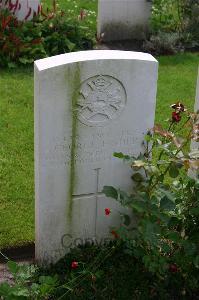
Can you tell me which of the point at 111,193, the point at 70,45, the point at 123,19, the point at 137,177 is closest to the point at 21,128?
the point at 70,45

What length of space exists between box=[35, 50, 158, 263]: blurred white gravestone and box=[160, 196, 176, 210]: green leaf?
0.71 meters

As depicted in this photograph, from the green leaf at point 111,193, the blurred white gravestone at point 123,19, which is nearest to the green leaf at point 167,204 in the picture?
the green leaf at point 111,193

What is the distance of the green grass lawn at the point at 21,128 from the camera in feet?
16.3

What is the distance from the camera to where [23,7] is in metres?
8.62

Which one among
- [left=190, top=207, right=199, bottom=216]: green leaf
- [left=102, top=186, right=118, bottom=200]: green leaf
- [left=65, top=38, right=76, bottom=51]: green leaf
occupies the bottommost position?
[left=190, top=207, right=199, bottom=216]: green leaf

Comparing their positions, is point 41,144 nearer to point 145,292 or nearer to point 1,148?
point 145,292

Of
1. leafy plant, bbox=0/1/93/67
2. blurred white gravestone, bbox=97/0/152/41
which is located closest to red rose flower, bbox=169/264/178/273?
leafy plant, bbox=0/1/93/67

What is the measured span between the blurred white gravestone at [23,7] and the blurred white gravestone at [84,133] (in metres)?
4.58

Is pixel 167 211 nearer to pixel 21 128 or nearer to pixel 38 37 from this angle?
pixel 21 128

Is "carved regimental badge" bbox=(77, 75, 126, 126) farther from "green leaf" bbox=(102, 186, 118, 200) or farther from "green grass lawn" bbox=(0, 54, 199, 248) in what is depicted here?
"green grass lawn" bbox=(0, 54, 199, 248)

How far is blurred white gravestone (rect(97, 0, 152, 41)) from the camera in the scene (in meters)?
9.43

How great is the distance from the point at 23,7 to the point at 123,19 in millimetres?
1758

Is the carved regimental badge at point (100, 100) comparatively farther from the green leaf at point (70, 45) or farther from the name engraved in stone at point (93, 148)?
the green leaf at point (70, 45)

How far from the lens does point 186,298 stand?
4.26 metres
